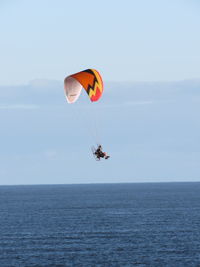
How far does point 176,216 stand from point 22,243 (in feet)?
182

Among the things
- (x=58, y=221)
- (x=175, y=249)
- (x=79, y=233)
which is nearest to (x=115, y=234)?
(x=79, y=233)

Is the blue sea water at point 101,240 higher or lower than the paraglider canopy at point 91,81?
lower

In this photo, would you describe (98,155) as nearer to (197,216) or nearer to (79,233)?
(79,233)

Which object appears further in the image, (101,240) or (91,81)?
(101,240)

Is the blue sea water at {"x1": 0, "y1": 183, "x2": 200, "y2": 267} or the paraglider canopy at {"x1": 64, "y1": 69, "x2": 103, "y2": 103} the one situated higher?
the paraglider canopy at {"x1": 64, "y1": 69, "x2": 103, "y2": 103}

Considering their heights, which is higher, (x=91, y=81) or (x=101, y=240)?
(x=91, y=81)

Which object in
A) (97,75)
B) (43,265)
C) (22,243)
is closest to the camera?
(97,75)

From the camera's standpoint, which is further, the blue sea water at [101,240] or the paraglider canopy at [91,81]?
the blue sea water at [101,240]

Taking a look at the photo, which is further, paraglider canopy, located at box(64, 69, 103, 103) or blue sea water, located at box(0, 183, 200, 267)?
blue sea water, located at box(0, 183, 200, 267)

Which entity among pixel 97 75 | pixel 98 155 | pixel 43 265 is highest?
pixel 97 75

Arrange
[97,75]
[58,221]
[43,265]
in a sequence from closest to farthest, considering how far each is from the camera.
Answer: [97,75] < [43,265] < [58,221]

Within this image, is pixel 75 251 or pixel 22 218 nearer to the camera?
pixel 75 251

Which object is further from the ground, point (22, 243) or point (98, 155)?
point (98, 155)

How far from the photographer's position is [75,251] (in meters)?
88.5
